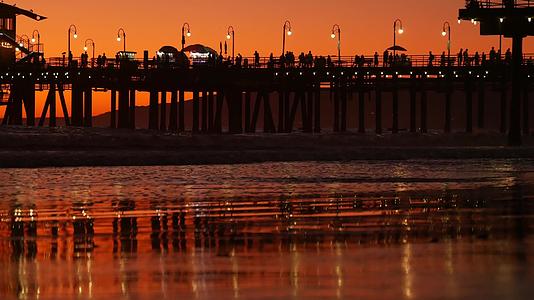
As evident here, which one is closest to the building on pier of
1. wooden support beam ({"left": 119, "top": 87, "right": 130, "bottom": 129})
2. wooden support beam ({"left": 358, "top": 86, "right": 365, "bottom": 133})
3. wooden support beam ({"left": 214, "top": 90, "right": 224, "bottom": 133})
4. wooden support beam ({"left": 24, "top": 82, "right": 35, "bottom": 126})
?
wooden support beam ({"left": 24, "top": 82, "right": 35, "bottom": 126})

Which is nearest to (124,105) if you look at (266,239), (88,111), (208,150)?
(88,111)

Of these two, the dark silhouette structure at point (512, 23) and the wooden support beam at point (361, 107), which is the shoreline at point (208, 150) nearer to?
the dark silhouette structure at point (512, 23)

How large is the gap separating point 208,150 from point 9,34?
37979 millimetres

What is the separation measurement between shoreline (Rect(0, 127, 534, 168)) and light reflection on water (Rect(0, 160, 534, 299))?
40.1 ft

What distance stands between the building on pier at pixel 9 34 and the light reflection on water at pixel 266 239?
56.8m

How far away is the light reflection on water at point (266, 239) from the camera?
10.0 meters

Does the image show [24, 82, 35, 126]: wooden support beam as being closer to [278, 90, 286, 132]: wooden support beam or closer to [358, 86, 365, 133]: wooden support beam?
[278, 90, 286, 132]: wooden support beam

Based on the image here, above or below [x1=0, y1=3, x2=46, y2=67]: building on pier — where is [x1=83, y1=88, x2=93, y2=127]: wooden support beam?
below

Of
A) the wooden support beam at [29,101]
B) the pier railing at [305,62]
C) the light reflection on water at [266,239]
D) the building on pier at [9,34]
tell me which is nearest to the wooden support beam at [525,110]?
the pier railing at [305,62]

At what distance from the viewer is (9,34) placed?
81000 mm

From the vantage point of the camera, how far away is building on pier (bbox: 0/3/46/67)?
→ 260 feet

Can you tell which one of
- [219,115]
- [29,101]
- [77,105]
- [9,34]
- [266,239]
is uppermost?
[9,34]

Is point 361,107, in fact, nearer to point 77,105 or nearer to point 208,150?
point 77,105

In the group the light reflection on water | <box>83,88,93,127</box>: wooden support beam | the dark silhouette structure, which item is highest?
the dark silhouette structure
